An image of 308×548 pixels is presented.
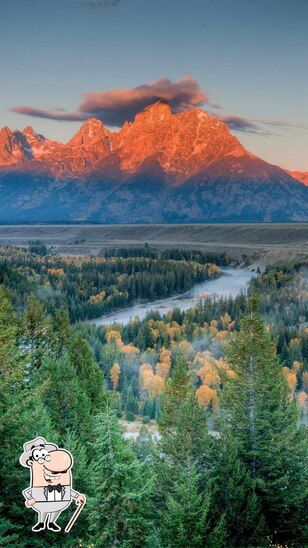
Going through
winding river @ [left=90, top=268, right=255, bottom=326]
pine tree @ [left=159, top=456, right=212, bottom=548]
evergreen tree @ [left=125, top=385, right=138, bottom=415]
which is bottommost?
winding river @ [left=90, top=268, right=255, bottom=326]

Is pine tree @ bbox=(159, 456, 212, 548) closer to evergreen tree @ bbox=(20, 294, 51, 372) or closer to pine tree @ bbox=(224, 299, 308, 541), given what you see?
pine tree @ bbox=(224, 299, 308, 541)

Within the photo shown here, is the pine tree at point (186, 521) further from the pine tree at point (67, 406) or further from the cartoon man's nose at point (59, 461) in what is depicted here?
the pine tree at point (67, 406)

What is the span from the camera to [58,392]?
2902 cm

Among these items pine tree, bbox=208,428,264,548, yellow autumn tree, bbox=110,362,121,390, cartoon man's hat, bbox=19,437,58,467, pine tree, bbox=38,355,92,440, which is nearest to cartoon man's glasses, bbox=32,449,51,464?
cartoon man's hat, bbox=19,437,58,467

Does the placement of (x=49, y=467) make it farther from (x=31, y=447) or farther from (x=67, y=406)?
(x=67, y=406)

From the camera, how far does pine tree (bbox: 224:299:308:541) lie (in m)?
23.7

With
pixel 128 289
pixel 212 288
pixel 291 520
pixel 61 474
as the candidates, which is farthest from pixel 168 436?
pixel 212 288

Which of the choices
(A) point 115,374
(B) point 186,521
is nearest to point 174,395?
(B) point 186,521

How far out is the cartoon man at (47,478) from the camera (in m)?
12.1

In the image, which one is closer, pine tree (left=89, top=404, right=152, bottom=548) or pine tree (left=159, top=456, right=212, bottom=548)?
pine tree (left=89, top=404, right=152, bottom=548)

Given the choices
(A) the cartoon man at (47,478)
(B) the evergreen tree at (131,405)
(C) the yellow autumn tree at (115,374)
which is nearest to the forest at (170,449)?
(A) the cartoon man at (47,478)

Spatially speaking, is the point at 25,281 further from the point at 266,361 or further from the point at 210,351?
the point at 266,361

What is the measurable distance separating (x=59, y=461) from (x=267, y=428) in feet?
52.8

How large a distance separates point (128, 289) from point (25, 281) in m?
36.5
